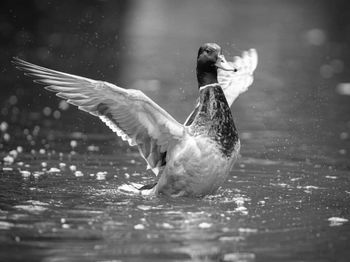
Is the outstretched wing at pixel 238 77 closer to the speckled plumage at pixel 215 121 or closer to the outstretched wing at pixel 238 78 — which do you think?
the outstretched wing at pixel 238 78

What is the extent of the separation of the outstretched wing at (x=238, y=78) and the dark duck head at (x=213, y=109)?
3.13 feet

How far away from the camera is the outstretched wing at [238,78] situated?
9242 millimetres

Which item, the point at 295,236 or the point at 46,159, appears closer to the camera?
the point at 295,236

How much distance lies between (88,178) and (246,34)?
12329 millimetres

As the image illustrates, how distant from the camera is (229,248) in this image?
579 cm

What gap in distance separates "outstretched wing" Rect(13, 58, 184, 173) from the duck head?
27.8 inches

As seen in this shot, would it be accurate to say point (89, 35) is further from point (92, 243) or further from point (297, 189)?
point (92, 243)

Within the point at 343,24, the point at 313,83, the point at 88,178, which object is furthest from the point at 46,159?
the point at 343,24

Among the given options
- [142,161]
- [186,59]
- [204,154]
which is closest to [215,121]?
[204,154]

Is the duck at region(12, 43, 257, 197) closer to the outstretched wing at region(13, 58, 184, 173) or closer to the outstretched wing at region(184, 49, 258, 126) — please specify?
the outstretched wing at region(13, 58, 184, 173)

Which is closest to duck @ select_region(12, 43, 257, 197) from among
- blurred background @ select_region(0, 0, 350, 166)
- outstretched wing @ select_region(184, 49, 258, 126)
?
outstretched wing @ select_region(184, 49, 258, 126)

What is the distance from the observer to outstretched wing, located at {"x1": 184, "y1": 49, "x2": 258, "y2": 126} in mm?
9242

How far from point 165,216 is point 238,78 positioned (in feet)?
10.2

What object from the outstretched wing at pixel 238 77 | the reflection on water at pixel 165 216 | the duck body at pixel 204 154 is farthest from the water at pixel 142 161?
the outstretched wing at pixel 238 77
